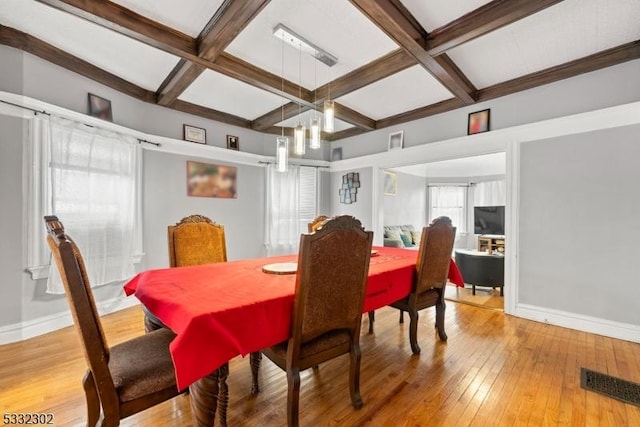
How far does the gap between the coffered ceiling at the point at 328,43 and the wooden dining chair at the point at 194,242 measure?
1.43m

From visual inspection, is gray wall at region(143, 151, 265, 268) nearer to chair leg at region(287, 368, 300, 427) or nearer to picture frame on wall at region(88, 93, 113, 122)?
picture frame on wall at region(88, 93, 113, 122)

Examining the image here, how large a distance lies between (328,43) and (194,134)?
94.2 inches

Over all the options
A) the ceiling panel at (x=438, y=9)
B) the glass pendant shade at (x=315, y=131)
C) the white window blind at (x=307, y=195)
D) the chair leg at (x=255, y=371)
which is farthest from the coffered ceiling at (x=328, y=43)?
the chair leg at (x=255, y=371)

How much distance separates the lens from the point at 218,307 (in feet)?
3.91

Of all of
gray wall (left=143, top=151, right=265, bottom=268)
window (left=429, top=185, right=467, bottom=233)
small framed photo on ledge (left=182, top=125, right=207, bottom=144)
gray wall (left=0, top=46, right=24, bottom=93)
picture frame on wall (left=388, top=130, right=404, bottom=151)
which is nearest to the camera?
gray wall (left=0, top=46, right=24, bottom=93)

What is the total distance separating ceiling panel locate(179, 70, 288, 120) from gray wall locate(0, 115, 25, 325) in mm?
1626

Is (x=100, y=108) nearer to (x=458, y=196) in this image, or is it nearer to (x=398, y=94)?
(x=398, y=94)

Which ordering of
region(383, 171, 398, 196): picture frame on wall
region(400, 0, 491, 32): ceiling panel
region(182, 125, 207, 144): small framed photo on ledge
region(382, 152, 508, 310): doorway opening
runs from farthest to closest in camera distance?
1. region(382, 152, 508, 310): doorway opening
2. region(383, 171, 398, 196): picture frame on wall
3. region(182, 125, 207, 144): small framed photo on ledge
4. region(400, 0, 491, 32): ceiling panel

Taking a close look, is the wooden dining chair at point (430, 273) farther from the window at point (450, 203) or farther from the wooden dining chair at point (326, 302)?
the window at point (450, 203)

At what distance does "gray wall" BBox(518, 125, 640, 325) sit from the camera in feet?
8.32

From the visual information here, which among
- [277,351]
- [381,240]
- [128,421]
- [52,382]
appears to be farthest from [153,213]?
[381,240]

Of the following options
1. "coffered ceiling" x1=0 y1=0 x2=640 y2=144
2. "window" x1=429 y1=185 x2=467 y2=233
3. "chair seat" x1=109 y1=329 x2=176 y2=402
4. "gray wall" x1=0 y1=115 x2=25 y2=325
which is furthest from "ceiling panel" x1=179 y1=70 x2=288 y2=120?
"window" x1=429 y1=185 x2=467 y2=233

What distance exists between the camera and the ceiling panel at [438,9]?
194cm

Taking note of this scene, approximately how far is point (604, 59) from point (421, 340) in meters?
3.07
